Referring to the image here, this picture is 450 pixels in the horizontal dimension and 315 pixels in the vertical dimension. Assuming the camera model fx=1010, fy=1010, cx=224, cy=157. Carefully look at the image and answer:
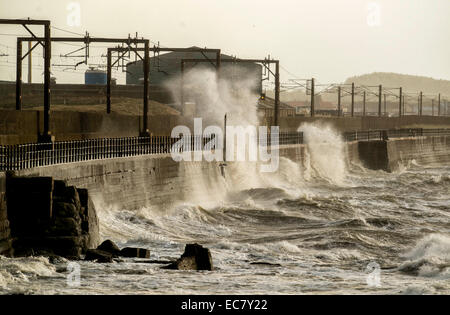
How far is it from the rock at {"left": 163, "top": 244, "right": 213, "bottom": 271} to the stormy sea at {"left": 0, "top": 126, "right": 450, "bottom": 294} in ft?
1.41

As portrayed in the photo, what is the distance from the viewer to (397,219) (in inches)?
1334

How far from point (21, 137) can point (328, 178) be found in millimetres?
31058

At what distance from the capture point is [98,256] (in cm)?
2072

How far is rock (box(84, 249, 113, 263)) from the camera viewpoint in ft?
67.4

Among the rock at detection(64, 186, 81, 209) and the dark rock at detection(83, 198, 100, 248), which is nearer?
the rock at detection(64, 186, 81, 209)

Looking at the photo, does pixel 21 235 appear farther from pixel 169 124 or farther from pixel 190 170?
pixel 169 124

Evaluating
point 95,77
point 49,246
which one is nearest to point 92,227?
point 49,246

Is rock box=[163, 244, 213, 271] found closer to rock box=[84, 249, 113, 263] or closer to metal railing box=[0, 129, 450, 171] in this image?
rock box=[84, 249, 113, 263]

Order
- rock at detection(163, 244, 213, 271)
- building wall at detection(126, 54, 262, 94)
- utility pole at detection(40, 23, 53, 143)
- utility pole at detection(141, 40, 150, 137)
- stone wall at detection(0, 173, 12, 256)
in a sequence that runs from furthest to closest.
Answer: building wall at detection(126, 54, 262, 94) < utility pole at detection(141, 40, 150, 137) < utility pole at detection(40, 23, 53, 143) < stone wall at detection(0, 173, 12, 256) < rock at detection(163, 244, 213, 271)

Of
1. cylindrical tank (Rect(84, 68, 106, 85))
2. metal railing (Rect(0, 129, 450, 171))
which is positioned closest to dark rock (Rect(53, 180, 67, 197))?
metal railing (Rect(0, 129, 450, 171))

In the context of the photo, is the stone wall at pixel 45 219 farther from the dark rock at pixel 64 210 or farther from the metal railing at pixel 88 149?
the metal railing at pixel 88 149

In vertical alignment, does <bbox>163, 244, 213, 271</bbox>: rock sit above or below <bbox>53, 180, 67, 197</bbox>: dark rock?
below

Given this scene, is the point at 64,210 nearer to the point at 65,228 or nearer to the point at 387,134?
the point at 65,228
